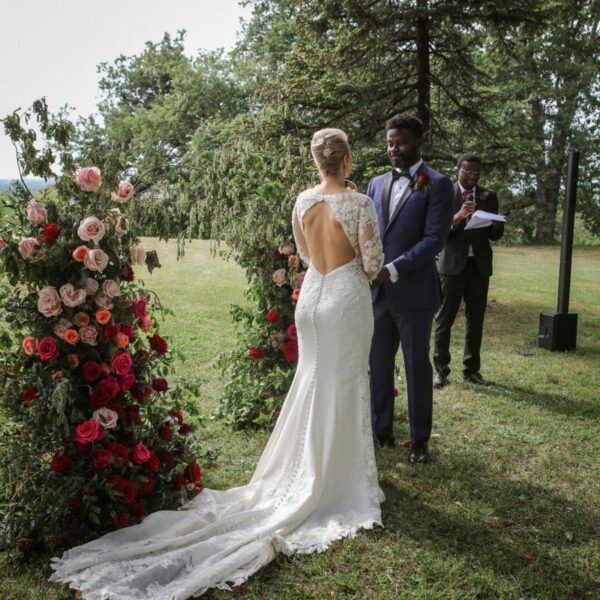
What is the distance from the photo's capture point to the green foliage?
3.19 metres

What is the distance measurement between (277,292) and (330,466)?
174 cm

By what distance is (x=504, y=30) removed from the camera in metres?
9.23

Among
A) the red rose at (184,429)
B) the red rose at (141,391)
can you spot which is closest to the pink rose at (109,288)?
the red rose at (141,391)

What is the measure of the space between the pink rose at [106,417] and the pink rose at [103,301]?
0.54 m

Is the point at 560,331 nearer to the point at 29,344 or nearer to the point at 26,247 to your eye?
the point at 29,344

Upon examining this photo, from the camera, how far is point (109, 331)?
10.9 ft

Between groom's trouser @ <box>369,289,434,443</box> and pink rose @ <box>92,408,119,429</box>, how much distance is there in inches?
79.6

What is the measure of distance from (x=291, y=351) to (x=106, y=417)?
6.52ft

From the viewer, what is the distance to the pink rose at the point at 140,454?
3459 mm

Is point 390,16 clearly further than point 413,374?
Yes

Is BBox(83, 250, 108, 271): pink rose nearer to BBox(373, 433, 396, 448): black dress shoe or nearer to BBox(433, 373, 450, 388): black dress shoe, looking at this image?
BBox(373, 433, 396, 448): black dress shoe

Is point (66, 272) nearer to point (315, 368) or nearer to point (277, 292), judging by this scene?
point (315, 368)

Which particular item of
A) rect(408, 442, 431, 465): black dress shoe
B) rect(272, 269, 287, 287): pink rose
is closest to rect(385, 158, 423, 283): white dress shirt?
rect(272, 269, 287, 287): pink rose

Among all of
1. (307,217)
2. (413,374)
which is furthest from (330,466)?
(307,217)
